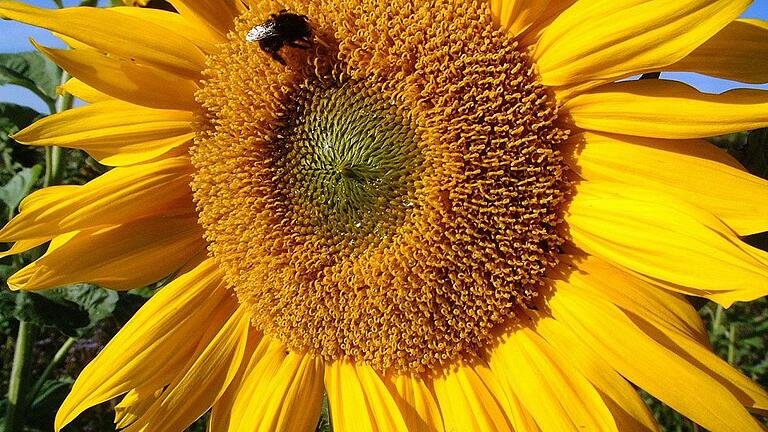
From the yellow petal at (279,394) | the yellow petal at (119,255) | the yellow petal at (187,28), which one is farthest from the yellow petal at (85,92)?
the yellow petal at (279,394)

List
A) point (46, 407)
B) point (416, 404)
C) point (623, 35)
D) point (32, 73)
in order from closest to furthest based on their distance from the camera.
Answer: point (623, 35) → point (416, 404) → point (32, 73) → point (46, 407)

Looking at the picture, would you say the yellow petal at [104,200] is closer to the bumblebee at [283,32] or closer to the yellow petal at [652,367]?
the bumblebee at [283,32]

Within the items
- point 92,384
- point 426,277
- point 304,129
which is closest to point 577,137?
point 426,277

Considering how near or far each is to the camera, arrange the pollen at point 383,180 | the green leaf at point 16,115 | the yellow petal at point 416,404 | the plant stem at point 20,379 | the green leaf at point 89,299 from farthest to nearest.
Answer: the green leaf at point 16,115 → the plant stem at point 20,379 → the green leaf at point 89,299 → the yellow petal at point 416,404 → the pollen at point 383,180

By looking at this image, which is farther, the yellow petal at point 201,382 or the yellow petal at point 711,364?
the yellow petal at point 201,382

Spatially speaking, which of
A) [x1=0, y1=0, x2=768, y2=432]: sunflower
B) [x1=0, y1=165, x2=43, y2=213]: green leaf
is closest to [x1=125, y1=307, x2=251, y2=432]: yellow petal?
[x1=0, y1=0, x2=768, y2=432]: sunflower

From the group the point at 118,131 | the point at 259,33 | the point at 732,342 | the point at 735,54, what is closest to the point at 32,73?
the point at 118,131

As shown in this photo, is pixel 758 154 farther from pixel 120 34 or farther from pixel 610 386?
pixel 120 34
